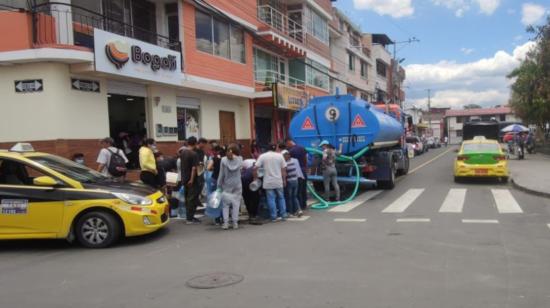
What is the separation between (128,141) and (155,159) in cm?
569

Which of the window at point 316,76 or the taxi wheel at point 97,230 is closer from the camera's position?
the taxi wheel at point 97,230

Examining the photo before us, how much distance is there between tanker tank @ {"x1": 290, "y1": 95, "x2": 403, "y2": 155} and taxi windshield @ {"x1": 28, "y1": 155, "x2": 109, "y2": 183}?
691 cm

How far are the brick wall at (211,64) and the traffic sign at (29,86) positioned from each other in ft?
19.8

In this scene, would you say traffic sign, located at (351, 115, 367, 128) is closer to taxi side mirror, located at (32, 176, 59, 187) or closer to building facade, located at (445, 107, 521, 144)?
taxi side mirror, located at (32, 176, 59, 187)

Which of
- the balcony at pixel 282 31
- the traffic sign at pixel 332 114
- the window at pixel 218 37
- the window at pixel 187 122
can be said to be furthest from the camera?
the balcony at pixel 282 31

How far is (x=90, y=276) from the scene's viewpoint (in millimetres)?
6773

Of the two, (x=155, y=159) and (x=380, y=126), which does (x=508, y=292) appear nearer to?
(x=155, y=159)

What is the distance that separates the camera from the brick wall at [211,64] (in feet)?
60.9

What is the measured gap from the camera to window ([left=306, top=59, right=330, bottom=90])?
31.7 m

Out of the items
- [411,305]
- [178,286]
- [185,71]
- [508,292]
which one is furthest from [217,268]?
[185,71]

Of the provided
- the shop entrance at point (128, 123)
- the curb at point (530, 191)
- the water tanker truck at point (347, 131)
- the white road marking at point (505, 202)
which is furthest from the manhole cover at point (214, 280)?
the shop entrance at point (128, 123)

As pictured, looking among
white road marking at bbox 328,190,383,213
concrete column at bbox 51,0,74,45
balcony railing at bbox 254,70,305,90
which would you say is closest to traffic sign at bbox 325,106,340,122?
white road marking at bbox 328,190,383,213

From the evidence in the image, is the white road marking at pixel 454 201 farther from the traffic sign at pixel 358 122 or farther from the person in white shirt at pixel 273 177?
the person in white shirt at pixel 273 177

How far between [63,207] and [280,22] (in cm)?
2180
